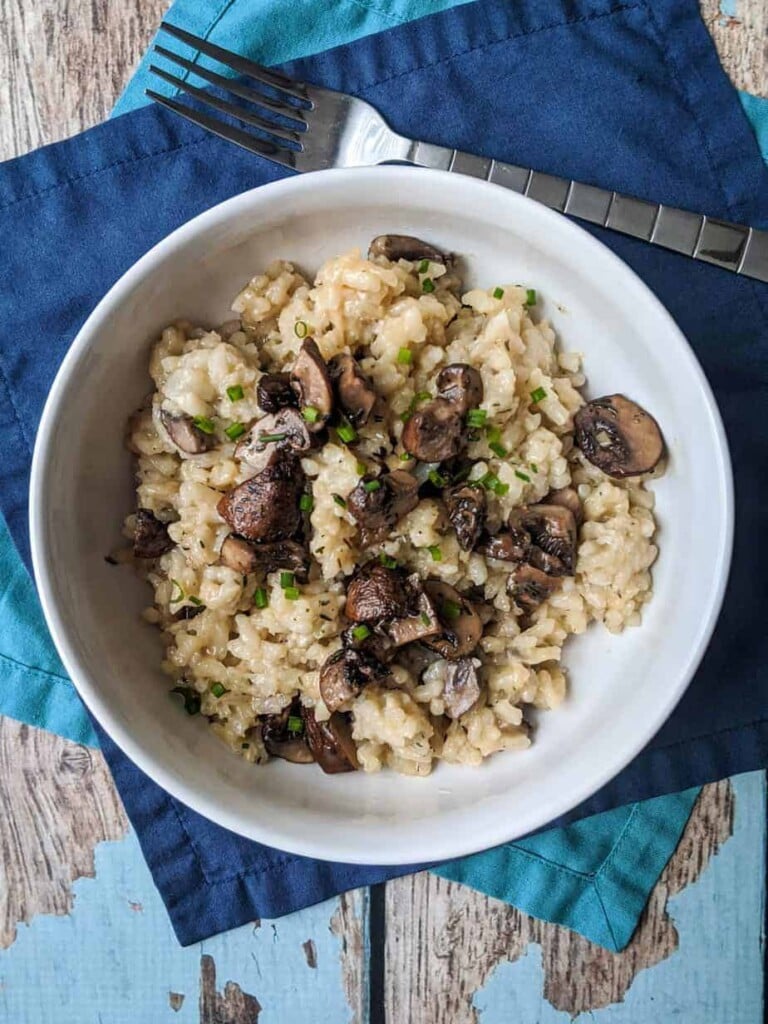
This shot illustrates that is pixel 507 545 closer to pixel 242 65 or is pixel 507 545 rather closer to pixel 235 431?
pixel 235 431

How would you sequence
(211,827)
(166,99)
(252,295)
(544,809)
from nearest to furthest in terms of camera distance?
1. (544,809)
2. (252,295)
3. (166,99)
4. (211,827)

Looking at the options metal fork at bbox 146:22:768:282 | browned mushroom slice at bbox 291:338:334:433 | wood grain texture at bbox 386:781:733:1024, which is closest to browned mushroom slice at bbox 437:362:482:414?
browned mushroom slice at bbox 291:338:334:433

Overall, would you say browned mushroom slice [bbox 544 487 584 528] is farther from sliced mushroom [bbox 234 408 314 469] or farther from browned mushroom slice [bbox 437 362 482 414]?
sliced mushroom [bbox 234 408 314 469]

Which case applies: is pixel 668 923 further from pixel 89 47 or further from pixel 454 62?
pixel 89 47

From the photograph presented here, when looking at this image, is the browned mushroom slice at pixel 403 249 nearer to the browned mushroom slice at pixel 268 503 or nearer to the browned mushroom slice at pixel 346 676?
the browned mushroom slice at pixel 268 503

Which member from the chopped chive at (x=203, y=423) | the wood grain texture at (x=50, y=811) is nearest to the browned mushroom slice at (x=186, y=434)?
the chopped chive at (x=203, y=423)

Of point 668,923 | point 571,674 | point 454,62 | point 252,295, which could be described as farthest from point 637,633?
point 454,62
